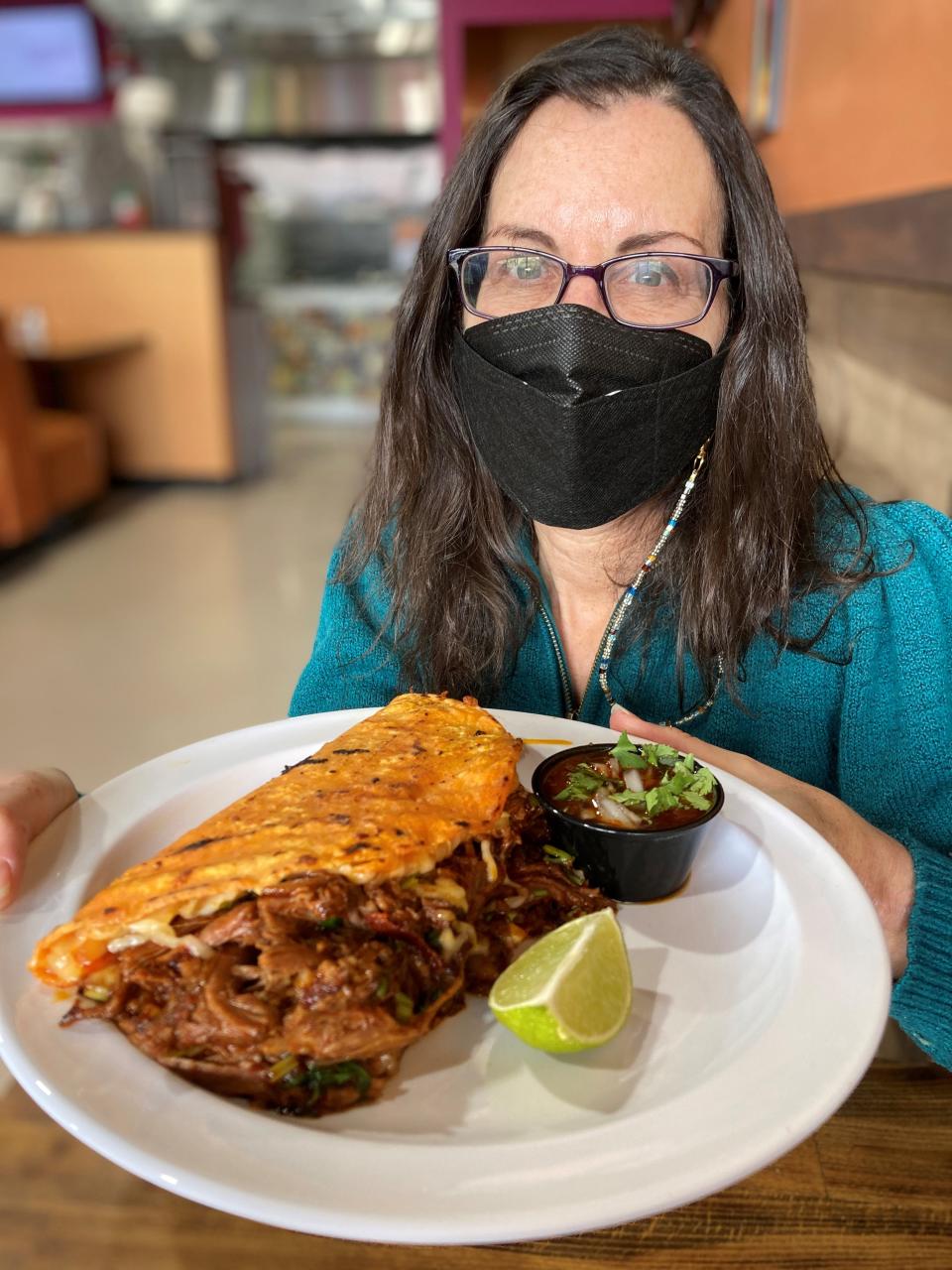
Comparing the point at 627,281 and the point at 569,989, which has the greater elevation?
the point at 627,281

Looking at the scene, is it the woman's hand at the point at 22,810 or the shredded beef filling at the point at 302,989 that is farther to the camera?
the woman's hand at the point at 22,810

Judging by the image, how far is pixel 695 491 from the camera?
1.54 metres

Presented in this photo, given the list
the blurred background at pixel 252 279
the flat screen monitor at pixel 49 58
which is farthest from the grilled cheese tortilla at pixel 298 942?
the flat screen monitor at pixel 49 58

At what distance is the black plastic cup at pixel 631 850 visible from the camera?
108 cm

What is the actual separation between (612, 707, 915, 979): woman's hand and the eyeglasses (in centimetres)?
61

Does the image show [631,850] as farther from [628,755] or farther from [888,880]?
[888,880]

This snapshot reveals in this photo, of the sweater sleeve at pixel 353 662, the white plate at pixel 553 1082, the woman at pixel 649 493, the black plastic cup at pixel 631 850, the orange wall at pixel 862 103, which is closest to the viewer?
the white plate at pixel 553 1082

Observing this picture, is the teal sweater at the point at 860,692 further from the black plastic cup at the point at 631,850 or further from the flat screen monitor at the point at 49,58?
the flat screen monitor at the point at 49,58

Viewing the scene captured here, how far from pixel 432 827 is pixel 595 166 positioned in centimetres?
94

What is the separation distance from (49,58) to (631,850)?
39.2 feet

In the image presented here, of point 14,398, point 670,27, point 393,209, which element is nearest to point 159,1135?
point 14,398

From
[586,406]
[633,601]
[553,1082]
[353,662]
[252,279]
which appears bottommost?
[553,1082]

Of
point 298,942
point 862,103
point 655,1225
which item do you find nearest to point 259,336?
point 862,103

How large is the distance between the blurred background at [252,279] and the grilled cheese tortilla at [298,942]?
4.74 feet
